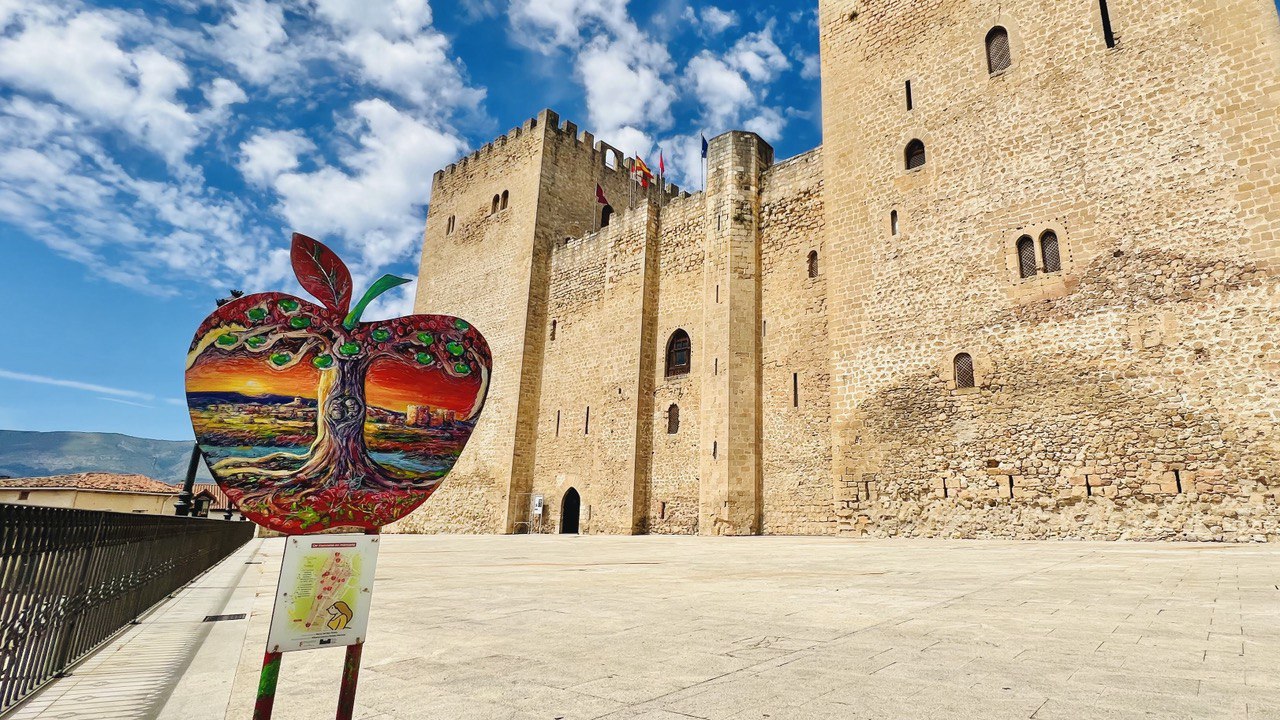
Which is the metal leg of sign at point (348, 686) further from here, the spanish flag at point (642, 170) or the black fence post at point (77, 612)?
the spanish flag at point (642, 170)

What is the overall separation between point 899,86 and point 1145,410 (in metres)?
8.63

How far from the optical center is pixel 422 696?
2350 mm

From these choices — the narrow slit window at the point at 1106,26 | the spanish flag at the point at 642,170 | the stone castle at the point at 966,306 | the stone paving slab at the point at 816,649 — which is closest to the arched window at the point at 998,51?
the stone castle at the point at 966,306

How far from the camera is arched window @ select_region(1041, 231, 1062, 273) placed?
11.3 meters

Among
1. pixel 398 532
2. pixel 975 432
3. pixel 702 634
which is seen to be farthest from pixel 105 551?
pixel 398 532

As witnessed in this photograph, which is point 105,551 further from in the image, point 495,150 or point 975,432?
point 495,150

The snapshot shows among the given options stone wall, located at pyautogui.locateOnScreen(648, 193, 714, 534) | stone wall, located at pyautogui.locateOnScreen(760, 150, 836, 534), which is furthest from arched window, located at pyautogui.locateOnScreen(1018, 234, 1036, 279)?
stone wall, located at pyautogui.locateOnScreen(648, 193, 714, 534)

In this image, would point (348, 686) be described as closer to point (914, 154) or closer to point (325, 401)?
point (325, 401)

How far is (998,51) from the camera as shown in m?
13.0

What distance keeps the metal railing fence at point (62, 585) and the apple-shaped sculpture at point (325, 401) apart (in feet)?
4.22

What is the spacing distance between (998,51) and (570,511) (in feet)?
54.2

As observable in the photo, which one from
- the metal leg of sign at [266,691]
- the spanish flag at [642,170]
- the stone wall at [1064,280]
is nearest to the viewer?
the metal leg of sign at [266,691]

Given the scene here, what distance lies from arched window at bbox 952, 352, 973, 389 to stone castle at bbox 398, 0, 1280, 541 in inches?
1.2

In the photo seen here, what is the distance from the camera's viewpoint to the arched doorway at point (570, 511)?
19.9 m
